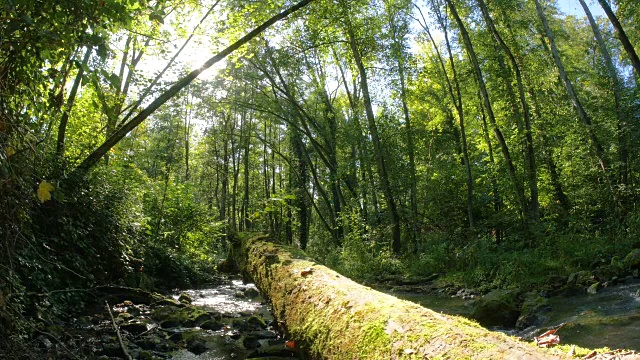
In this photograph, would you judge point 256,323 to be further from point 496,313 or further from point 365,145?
point 365,145

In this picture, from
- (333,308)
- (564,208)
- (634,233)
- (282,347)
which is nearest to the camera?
(333,308)

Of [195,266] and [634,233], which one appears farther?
[195,266]

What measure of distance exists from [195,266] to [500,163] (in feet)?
40.5

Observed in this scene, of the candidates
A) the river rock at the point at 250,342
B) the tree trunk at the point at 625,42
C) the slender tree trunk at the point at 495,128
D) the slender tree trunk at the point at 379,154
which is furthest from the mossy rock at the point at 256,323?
the tree trunk at the point at 625,42

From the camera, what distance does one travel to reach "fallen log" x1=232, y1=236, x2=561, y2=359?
7.14ft

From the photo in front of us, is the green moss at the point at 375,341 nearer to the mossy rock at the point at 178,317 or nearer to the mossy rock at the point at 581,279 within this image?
the mossy rock at the point at 178,317

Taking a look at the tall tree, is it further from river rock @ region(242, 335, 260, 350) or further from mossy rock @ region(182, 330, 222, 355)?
river rock @ region(242, 335, 260, 350)

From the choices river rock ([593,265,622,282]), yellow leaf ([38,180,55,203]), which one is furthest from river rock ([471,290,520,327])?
yellow leaf ([38,180,55,203])

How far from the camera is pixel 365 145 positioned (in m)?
16.8

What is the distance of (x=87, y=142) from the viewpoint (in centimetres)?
911

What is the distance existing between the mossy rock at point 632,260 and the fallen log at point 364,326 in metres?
7.85

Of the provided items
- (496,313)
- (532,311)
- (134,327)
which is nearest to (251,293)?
(134,327)

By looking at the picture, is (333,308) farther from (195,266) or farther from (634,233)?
(195,266)

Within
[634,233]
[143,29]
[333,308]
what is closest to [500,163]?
[634,233]
